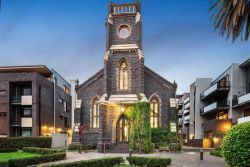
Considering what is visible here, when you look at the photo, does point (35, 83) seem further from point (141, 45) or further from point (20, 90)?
point (141, 45)

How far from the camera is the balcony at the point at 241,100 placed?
3575 cm

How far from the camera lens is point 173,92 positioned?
37438mm

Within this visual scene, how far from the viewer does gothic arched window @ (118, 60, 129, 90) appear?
37219 millimetres

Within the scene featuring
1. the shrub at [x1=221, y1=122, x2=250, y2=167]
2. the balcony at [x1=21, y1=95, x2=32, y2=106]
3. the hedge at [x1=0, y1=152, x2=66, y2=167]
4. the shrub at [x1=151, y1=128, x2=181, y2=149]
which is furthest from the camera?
the balcony at [x1=21, y1=95, x2=32, y2=106]

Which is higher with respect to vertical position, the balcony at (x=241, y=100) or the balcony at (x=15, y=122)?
the balcony at (x=241, y=100)

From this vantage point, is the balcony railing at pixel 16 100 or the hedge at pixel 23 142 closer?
the hedge at pixel 23 142

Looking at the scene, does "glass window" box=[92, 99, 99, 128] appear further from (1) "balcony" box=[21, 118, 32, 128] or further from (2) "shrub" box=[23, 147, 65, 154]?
(1) "balcony" box=[21, 118, 32, 128]

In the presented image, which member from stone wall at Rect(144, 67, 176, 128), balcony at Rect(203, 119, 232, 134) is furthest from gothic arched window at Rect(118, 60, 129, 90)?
balcony at Rect(203, 119, 232, 134)

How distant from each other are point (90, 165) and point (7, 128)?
29.4 meters

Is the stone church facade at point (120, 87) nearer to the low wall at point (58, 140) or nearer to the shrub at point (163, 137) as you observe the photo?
the shrub at point (163, 137)

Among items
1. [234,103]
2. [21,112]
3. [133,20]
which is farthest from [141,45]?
[21,112]

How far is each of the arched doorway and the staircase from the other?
800mm

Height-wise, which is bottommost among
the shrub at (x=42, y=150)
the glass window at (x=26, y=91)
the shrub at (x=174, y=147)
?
the shrub at (x=174, y=147)

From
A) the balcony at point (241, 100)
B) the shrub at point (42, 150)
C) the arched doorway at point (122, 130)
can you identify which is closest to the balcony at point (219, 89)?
the balcony at point (241, 100)
